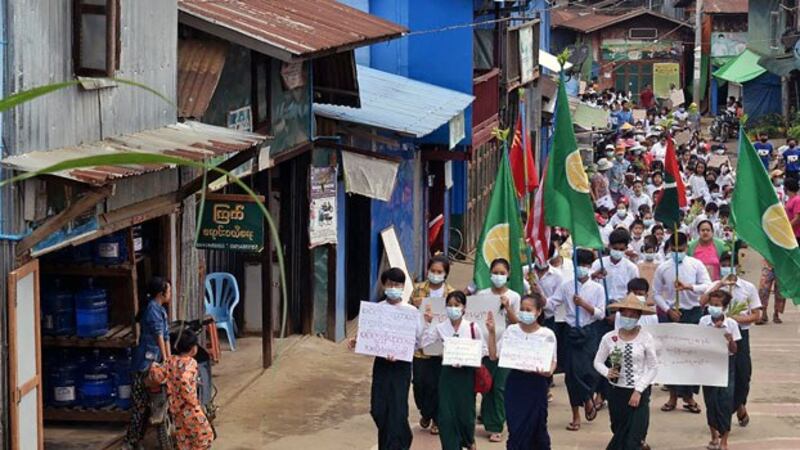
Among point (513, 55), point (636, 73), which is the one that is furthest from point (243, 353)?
point (636, 73)

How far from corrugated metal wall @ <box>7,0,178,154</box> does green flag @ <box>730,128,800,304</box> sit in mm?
5481

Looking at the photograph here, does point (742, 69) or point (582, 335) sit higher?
point (742, 69)

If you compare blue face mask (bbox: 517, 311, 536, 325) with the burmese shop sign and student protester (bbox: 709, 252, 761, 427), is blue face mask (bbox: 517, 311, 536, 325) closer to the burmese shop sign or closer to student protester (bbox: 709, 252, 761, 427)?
student protester (bbox: 709, 252, 761, 427)

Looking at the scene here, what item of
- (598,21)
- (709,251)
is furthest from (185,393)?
(598,21)

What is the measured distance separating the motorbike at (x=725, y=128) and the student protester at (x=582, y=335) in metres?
36.0

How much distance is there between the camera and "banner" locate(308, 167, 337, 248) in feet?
54.5

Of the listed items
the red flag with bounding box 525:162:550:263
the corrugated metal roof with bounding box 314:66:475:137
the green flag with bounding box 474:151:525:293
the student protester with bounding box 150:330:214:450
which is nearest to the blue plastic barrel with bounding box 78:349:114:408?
the student protester with bounding box 150:330:214:450

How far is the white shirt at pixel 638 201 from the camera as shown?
2337 centimetres

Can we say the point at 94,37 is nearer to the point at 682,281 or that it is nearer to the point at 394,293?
the point at 394,293

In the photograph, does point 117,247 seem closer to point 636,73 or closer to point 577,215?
point 577,215

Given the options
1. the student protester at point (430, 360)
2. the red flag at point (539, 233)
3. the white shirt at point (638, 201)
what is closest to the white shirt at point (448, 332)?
the student protester at point (430, 360)

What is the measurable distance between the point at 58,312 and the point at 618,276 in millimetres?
5386

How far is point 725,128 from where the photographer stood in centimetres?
4881

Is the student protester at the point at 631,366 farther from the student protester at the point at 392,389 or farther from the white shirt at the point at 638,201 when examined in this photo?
the white shirt at the point at 638,201
